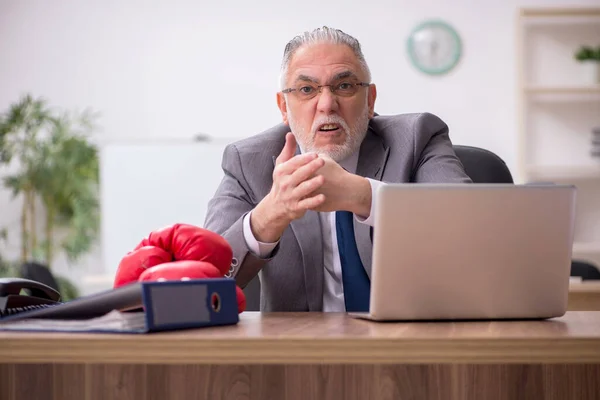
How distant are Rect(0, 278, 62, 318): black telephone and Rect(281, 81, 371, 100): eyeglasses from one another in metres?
0.91

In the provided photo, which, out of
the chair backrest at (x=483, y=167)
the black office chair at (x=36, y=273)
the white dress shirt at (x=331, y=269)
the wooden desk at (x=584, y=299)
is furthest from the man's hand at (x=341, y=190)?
the black office chair at (x=36, y=273)

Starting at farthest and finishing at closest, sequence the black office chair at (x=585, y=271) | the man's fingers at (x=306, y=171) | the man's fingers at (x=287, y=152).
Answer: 1. the black office chair at (x=585, y=271)
2. the man's fingers at (x=287, y=152)
3. the man's fingers at (x=306, y=171)

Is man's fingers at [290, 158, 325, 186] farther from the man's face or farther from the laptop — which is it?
the man's face

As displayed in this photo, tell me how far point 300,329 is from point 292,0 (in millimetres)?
4548

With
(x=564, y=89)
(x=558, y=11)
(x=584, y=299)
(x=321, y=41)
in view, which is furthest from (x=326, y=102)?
(x=558, y=11)

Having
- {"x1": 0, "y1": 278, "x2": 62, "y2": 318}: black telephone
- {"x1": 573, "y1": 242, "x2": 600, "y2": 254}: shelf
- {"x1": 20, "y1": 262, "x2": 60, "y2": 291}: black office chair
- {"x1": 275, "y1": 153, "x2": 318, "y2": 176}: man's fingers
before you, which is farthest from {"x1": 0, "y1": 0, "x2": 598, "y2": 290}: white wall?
{"x1": 0, "y1": 278, "x2": 62, "y2": 318}: black telephone

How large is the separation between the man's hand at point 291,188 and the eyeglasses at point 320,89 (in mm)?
498

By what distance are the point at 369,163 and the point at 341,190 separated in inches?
21.5

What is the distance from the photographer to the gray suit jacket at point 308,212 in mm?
1948

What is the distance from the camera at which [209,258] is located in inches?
49.1

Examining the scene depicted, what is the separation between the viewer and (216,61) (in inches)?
212

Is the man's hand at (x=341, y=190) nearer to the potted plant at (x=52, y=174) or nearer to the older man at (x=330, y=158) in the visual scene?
the older man at (x=330, y=158)

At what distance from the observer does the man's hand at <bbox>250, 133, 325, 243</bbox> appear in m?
1.48

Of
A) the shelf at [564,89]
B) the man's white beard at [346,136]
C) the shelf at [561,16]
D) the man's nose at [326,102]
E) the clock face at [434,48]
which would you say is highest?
the shelf at [561,16]
